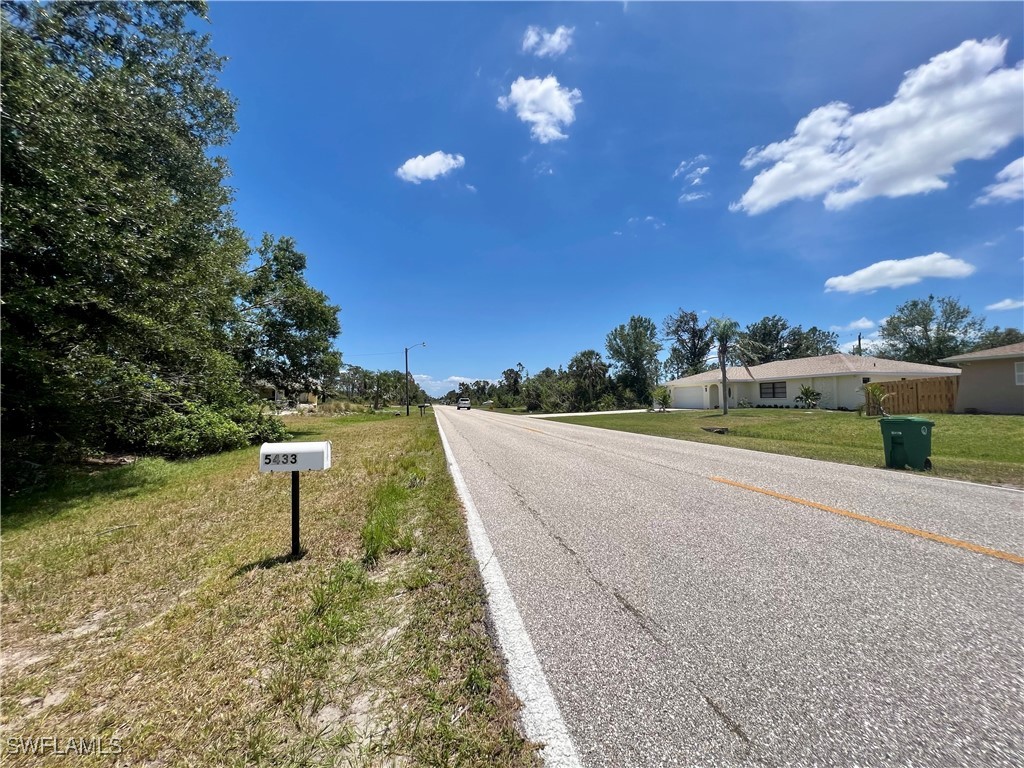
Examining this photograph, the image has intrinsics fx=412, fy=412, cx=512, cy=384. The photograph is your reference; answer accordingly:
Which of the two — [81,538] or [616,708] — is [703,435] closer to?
[616,708]

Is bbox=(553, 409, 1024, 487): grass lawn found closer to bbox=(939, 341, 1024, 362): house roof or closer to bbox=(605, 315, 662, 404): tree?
bbox=(939, 341, 1024, 362): house roof

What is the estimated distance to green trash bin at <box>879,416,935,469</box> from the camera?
26.3ft

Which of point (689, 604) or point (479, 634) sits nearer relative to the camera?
point (479, 634)

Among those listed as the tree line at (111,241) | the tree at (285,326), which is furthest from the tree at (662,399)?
the tree line at (111,241)

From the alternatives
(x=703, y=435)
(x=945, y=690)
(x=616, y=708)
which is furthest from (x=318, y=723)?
(x=703, y=435)

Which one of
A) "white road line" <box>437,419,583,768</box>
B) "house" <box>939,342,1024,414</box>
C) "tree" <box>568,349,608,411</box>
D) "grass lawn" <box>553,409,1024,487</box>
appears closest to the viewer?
"white road line" <box>437,419,583,768</box>

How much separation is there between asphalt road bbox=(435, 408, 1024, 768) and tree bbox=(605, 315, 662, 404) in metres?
47.3

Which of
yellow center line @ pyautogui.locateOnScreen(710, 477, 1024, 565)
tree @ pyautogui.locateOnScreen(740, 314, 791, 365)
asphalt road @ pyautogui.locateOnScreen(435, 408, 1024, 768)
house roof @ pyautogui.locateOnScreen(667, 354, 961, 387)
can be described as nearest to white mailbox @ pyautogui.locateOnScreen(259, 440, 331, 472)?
asphalt road @ pyautogui.locateOnScreen(435, 408, 1024, 768)

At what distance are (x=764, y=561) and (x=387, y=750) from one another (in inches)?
129

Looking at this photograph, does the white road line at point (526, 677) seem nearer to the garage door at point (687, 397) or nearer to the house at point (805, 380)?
the house at point (805, 380)

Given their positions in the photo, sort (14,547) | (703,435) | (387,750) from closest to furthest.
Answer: (387,750) → (14,547) → (703,435)

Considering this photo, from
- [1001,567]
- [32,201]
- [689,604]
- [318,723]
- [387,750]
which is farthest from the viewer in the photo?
[32,201]

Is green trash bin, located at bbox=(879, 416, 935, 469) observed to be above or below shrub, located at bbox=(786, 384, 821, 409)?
below

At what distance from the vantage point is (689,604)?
2896 millimetres
